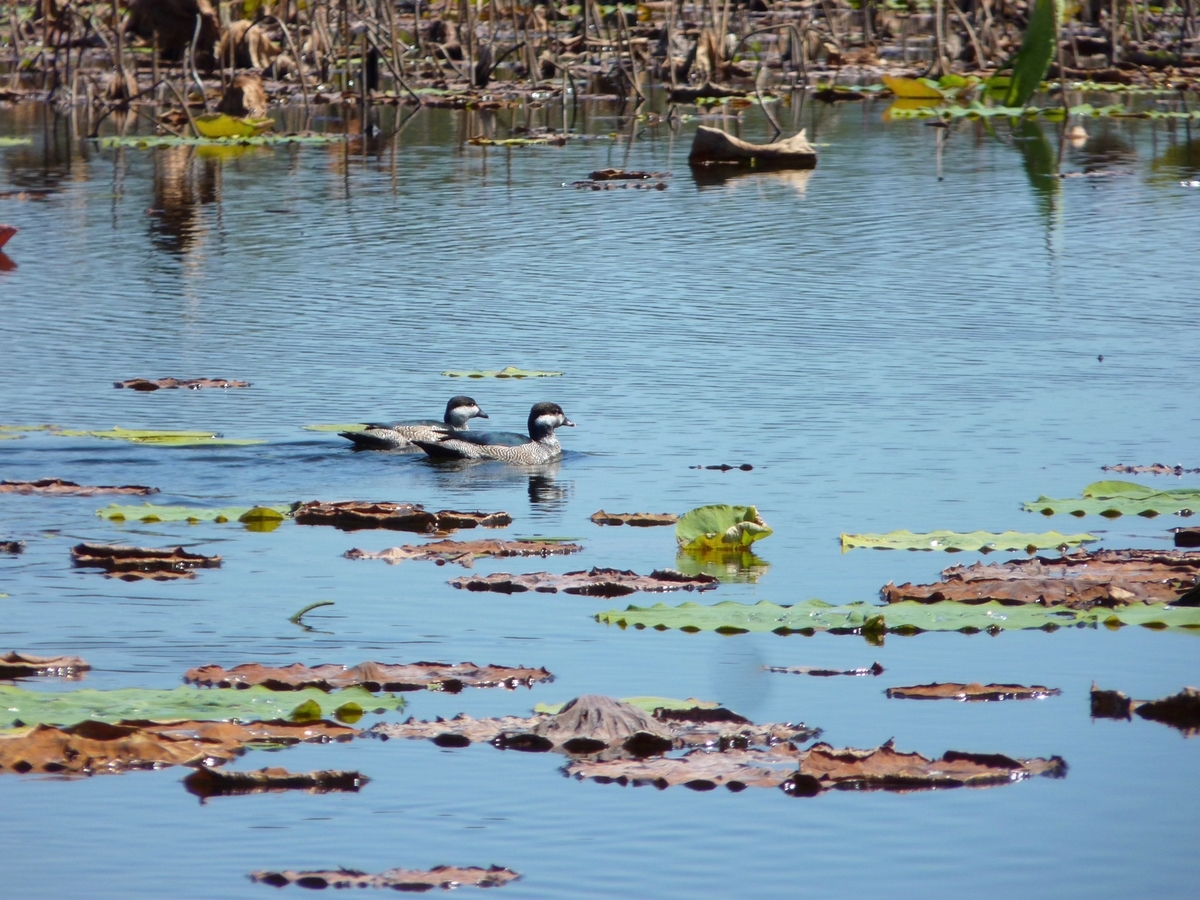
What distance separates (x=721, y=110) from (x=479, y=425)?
20154mm

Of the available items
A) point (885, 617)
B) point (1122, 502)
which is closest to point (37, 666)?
point (885, 617)

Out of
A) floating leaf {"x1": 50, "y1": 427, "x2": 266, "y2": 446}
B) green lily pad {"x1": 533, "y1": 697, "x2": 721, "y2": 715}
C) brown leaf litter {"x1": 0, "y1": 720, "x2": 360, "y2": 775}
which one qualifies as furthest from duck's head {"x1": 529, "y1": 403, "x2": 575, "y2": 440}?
brown leaf litter {"x1": 0, "y1": 720, "x2": 360, "y2": 775}

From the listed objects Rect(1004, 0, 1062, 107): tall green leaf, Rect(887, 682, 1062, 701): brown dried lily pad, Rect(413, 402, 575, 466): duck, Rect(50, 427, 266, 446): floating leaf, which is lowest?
Rect(413, 402, 575, 466): duck

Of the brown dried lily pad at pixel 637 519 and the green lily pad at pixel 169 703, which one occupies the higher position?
the green lily pad at pixel 169 703

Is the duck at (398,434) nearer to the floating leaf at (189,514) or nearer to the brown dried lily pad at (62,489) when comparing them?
the brown dried lily pad at (62,489)

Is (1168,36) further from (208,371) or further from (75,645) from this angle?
(75,645)

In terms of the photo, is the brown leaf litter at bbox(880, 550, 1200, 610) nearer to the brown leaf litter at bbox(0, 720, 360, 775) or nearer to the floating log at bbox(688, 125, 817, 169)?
the brown leaf litter at bbox(0, 720, 360, 775)

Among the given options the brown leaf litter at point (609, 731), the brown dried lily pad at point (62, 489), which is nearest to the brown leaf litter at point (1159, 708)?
the brown leaf litter at point (609, 731)

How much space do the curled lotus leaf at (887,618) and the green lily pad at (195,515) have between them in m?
2.49

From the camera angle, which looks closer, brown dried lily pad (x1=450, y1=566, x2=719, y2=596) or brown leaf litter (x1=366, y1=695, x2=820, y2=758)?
brown leaf litter (x1=366, y1=695, x2=820, y2=758)

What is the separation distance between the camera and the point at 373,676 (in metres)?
5.89

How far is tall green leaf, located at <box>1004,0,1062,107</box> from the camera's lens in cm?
1449

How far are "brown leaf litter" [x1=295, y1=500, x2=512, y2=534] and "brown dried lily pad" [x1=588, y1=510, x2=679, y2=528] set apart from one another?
1.47ft

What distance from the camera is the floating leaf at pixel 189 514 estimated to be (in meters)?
8.83
